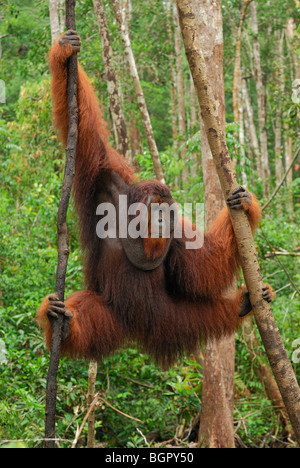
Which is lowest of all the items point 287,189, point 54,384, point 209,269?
point 54,384

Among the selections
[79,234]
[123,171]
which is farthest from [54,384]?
[123,171]

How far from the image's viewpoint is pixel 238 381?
19.2 feet

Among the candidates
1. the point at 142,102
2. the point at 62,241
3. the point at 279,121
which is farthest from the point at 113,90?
the point at 279,121

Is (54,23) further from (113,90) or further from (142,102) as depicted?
(142,102)

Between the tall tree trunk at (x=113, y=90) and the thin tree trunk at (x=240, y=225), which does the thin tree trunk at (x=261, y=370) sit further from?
the thin tree trunk at (x=240, y=225)

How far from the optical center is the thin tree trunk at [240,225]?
2.68 m

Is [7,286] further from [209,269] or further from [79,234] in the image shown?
[209,269]

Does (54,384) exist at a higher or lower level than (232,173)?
lower

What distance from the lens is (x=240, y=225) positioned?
2828mm

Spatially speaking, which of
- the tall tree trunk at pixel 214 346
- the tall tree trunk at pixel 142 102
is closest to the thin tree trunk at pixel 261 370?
the tall tree trunk at pixel 214 346

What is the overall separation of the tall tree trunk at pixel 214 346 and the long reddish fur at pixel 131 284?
1.06 meters

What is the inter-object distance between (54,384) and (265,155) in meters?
14.1

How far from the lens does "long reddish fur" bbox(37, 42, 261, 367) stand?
10.2ft

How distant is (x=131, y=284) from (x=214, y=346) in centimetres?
167
